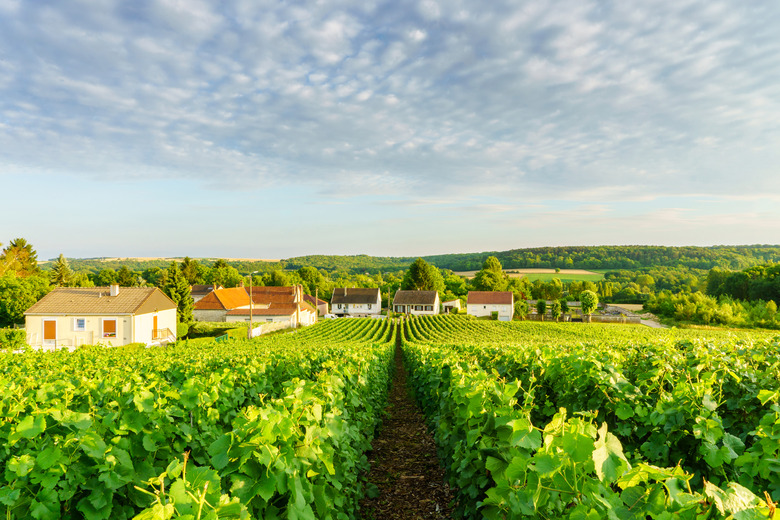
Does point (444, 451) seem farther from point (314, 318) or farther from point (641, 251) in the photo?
point (641, 251)

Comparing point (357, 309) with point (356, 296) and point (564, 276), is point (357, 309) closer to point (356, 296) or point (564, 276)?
point (356, 296)

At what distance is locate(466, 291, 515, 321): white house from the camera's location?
75875mm

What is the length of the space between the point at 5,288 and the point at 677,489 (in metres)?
57.9

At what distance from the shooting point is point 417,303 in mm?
85438

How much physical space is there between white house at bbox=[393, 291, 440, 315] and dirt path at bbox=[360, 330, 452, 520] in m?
74.3

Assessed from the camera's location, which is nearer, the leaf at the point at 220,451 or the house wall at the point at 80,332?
the leaf at the point at 220,451

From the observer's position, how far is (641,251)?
156000mm

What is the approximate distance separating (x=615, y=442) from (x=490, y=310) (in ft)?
253

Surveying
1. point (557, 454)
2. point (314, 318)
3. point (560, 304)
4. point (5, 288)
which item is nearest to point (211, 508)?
point (557, 454)

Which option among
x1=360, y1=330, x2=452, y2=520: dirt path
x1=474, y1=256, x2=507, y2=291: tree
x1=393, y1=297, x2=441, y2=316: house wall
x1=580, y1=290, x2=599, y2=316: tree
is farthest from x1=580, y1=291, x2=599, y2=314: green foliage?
x1=360, y1=330, x2=452, y2=520: dirt path

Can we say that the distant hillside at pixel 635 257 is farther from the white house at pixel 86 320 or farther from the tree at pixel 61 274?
the white house at pixel 86 320

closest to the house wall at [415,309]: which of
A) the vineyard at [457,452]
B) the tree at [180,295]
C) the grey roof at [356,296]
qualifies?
the grey roof at [356,296]

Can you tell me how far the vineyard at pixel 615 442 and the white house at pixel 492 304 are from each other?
68955 mm

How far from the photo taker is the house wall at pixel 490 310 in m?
75.4
